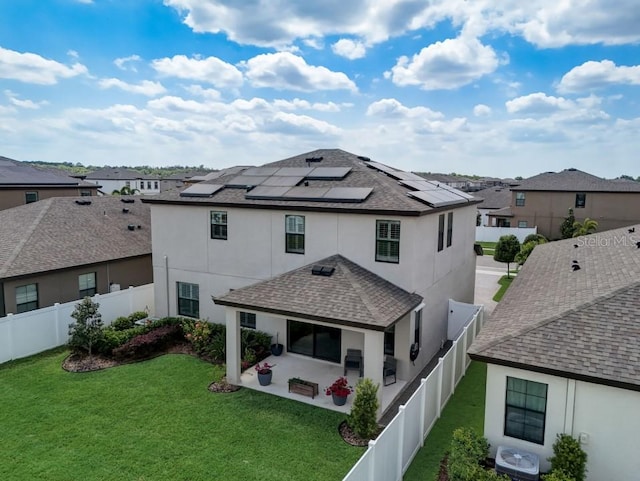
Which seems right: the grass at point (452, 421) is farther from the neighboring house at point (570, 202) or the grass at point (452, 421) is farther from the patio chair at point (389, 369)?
the neighboring house at point (570, 202)

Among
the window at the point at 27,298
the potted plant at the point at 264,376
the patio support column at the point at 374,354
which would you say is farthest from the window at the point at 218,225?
the patio support column at the point at 374,354

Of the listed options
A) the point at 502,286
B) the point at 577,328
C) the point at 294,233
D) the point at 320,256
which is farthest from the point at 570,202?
the point at 577,328

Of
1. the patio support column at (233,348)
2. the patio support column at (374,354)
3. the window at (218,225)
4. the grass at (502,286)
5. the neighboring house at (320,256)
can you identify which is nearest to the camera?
the patio support column at (374,354)

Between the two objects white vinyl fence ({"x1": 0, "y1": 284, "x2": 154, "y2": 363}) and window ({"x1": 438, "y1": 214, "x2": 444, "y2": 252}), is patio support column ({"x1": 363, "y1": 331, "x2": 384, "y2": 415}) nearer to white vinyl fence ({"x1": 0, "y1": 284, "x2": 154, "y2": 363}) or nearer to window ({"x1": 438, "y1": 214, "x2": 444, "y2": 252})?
window ({"x1": 438, "y1": 214, "x2": 444, "y2": 252})

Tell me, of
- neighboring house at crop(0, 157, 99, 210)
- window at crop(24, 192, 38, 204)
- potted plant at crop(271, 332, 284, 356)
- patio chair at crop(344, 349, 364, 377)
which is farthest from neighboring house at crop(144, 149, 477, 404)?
window at crop(24, 192, 38, 204)

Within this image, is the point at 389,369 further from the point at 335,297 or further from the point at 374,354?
the point at 335,297
